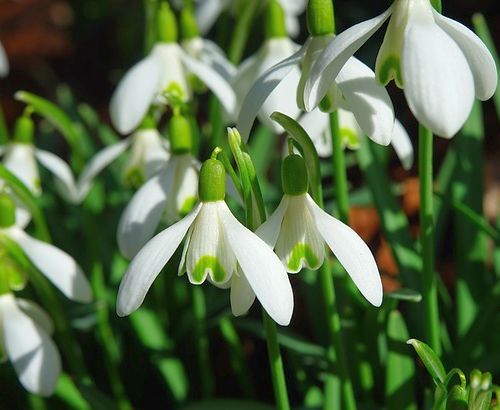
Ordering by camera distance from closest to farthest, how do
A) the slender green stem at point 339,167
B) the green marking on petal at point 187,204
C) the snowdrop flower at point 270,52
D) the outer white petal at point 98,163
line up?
the slender green stem at point 339,167, the green marking on petal at point 187,204, the snowdrop flower at point 270,52, the outer white petal at point 98,163

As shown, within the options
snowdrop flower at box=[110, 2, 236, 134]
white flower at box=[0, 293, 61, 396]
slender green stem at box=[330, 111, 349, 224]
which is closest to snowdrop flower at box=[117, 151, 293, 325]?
slender green stem at box=[330, 111, 349, 224]

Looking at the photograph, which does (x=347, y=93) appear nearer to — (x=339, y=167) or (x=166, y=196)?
(x=339, y=167)

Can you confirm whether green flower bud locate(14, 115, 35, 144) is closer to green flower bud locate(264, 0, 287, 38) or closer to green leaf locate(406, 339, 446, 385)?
green flower bud locate(264, 0, 287, 38)

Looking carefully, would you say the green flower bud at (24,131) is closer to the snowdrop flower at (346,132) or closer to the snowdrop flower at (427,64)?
the snowdrop flower at (346,132)

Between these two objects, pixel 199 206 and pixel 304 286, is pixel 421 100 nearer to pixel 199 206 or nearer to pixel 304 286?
pixel 199 206

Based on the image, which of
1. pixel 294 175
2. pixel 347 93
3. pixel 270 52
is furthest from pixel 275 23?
pixel 294 175

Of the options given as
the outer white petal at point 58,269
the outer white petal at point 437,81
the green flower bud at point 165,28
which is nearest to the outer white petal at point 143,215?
the outer white petal at point 58,269
